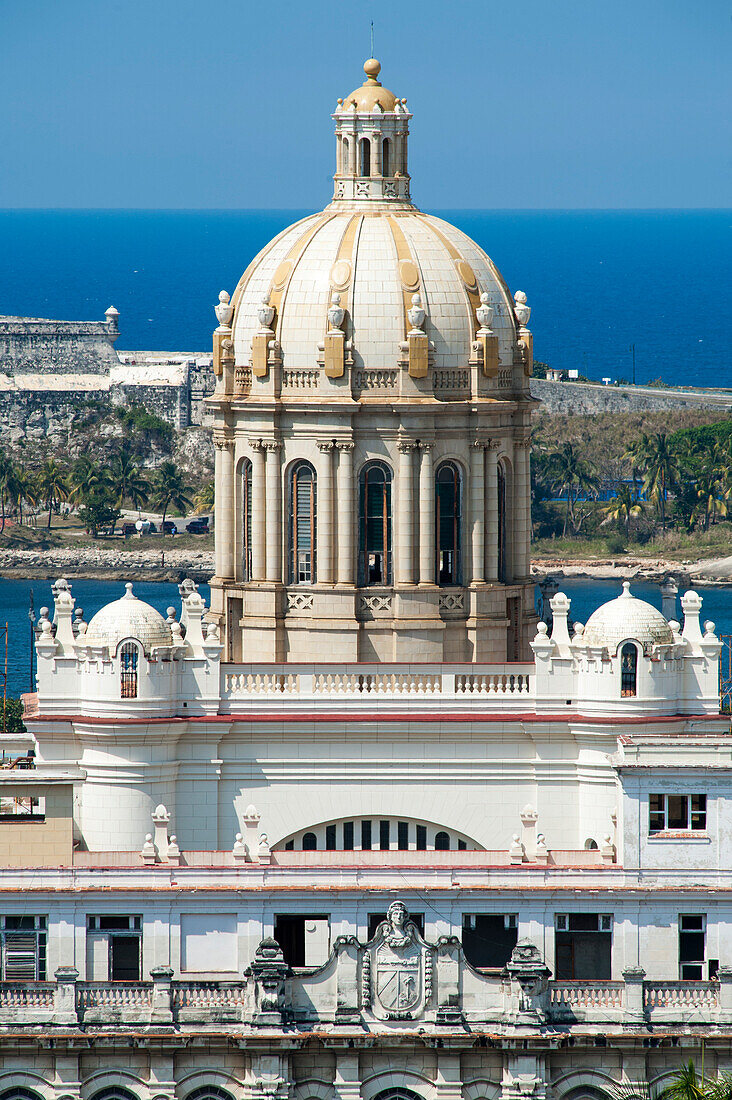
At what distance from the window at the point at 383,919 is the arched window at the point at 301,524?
14.9 metres

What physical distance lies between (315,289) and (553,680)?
14.0 metres

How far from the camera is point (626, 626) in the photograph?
78062 mm

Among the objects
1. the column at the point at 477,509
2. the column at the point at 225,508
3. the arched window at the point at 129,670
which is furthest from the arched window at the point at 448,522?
the arched window at the point at 129,670

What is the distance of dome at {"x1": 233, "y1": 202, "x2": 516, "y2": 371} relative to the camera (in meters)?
82.9

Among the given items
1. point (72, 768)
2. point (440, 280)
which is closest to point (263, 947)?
point (72, 768)

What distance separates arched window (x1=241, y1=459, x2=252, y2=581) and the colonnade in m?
0.26

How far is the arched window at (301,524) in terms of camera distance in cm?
8362

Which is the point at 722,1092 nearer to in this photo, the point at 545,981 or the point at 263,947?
the point at 545,981

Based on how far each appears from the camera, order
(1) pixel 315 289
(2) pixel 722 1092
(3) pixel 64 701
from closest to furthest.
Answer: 1. (2) pixel 722 1092
2. (3) pixel 64 701
3. (1) pixel 315 289


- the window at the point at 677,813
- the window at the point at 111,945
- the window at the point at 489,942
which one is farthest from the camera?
the window at the point at 677,813

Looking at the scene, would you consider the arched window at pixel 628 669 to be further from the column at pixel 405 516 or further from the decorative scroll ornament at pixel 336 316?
the decorative scroll ornament at pixel 336 316

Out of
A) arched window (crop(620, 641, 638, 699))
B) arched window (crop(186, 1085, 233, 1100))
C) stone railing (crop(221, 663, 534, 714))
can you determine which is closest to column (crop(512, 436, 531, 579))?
stone railing (crop(221, 663, 534, 714))

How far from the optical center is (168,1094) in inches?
2790

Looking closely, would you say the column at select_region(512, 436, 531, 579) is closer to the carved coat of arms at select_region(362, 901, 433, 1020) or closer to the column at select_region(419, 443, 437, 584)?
the column at select_region(419, 443, 437, 584)
